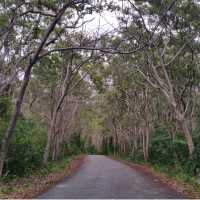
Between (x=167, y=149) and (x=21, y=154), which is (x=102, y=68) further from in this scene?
(x=21, y=154)

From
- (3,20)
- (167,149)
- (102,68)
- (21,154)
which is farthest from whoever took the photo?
(102,68)

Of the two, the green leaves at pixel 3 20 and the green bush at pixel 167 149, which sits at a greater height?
the green leaves at pixel 3 20

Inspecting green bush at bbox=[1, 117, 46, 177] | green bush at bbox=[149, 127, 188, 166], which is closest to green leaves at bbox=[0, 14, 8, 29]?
green bush at bbox=[1, 117, 46, 177]

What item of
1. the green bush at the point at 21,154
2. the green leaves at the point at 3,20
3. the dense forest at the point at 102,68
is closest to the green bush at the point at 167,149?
the dense forest at the point at 102,68

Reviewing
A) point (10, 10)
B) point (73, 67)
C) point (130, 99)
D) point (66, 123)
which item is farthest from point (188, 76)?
point (66, 123)

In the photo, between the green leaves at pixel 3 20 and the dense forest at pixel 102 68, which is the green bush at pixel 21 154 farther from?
the green leaves at pixel 3 20

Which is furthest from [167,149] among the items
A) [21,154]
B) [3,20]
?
[3,20]

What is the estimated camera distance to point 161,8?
1650cm

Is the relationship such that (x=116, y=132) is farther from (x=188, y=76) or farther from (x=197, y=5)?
(x=197, y=5)

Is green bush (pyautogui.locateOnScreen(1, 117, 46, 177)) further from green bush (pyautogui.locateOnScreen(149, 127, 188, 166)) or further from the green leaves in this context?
green bush (pyautogui.locateOnScreen(149, 127, 188, 166))

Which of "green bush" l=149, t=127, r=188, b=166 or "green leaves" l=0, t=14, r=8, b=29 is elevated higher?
"green leaves" l=0, t=14, r=8, b=29

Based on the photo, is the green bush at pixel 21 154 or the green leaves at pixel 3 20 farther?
the green bush at pixel 21 154

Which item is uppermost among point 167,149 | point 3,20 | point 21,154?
point 3,20

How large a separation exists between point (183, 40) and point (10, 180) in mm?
11740
